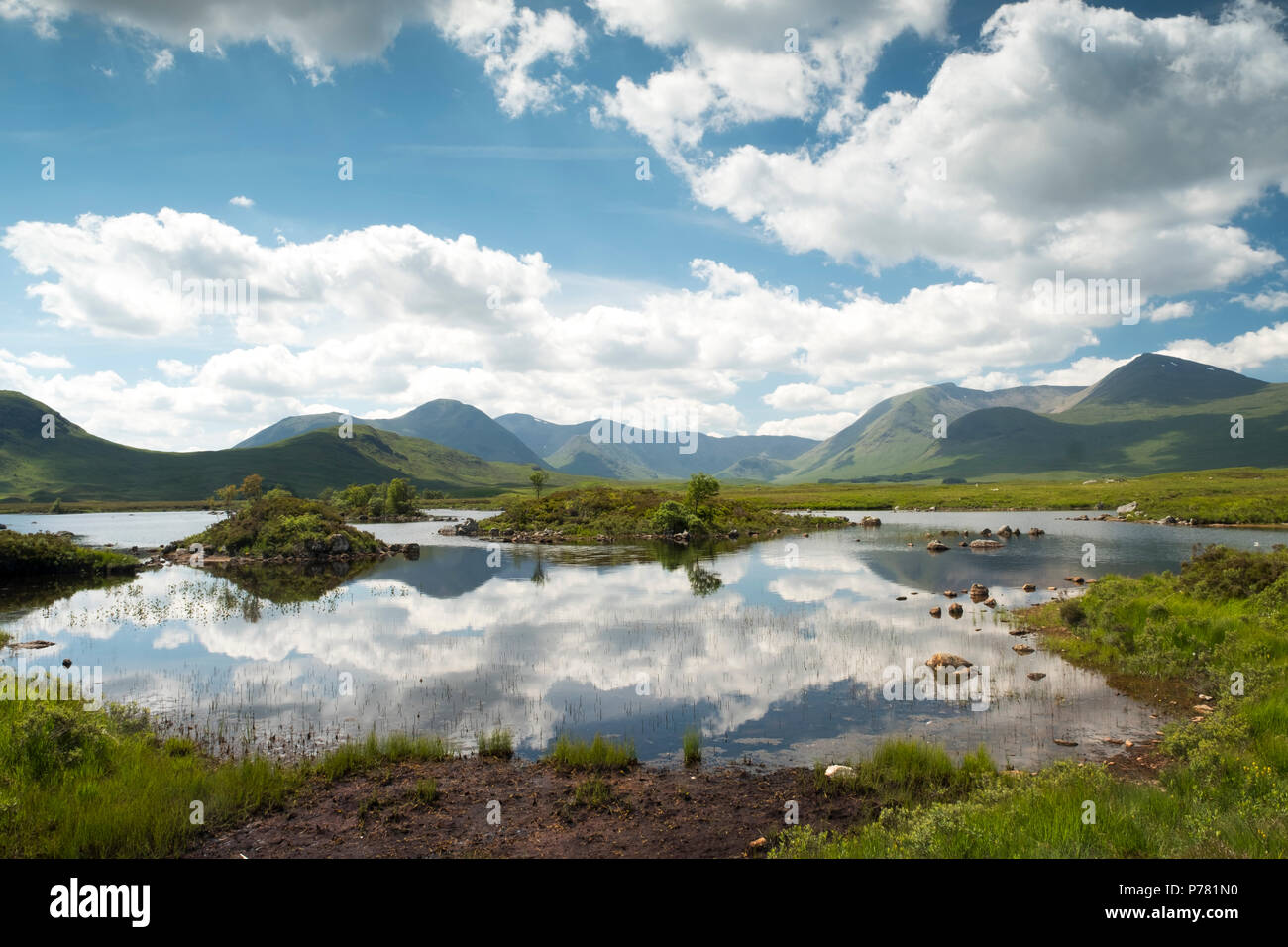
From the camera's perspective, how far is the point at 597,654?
32969 millimetres

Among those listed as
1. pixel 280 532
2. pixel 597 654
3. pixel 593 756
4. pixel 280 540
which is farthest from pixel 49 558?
pixel 593 756

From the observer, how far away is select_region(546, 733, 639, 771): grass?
19.0 meters

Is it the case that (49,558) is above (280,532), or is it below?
below

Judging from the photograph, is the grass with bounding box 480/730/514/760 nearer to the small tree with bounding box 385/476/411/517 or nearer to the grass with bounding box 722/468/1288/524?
the grass with bounding box 722/468/1288/524

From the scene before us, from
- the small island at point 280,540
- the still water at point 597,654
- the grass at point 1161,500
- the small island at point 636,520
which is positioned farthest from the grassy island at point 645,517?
the still water at point 597,654

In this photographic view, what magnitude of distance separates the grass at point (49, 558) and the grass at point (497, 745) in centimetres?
6715

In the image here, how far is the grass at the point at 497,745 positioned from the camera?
20250 millimetres

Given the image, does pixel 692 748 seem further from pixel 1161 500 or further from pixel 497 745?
pixel 1161 500

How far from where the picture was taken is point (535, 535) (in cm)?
10694

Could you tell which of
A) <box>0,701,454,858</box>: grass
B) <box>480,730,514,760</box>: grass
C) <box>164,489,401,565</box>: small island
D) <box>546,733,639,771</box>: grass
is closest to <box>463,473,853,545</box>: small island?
<box>164,489,401,565</box>: small island

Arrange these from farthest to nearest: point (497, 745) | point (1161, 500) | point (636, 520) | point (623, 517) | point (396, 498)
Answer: point (396, 498) → point (1161, 500) → point (623, 517) → point (636, 520) → point (497, 745)

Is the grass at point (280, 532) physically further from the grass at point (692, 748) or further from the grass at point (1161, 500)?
the grass at point (1161, 500)

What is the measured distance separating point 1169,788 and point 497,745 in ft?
59.4
